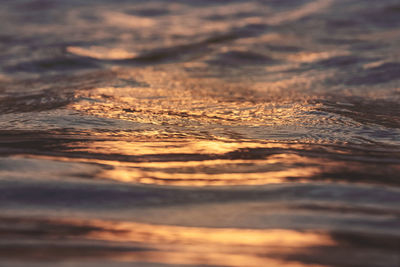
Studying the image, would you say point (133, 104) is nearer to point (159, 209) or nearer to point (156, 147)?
point (156, 147)

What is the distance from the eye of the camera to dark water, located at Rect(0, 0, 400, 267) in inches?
39.5

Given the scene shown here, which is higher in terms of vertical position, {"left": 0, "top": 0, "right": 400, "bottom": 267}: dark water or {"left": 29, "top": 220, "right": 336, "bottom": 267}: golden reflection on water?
{"left": 0, "top": 0, "right": 400, "bottom": 267}: dark water

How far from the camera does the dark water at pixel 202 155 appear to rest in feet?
3.29

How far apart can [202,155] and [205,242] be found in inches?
22.4

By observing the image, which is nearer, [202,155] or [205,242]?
[205,242]

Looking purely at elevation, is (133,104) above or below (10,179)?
above

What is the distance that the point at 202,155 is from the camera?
157cm

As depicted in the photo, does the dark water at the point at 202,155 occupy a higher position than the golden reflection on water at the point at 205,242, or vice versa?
the dark water at the point at 202,155

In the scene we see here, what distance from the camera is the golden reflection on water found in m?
0.93

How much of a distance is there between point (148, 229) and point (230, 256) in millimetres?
198

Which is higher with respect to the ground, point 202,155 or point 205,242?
point 202,155

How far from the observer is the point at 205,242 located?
39.8 inches

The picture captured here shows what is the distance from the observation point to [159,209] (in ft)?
3.87

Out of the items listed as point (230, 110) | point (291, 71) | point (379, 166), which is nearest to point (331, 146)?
point (379, 166)
